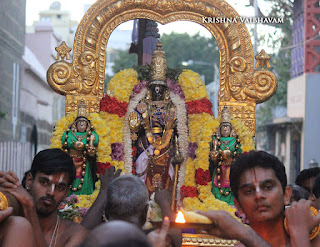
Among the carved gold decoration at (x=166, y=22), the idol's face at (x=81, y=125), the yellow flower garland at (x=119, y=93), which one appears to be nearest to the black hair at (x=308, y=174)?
the carved gold decoration at (x=166, y=22)

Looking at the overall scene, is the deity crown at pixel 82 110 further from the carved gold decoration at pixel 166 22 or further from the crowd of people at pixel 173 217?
the crowd of people at pixel 173 217

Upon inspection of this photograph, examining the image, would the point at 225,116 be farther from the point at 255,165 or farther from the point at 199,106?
the point at 255,165

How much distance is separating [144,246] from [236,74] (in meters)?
7.48

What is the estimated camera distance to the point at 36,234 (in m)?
4.34

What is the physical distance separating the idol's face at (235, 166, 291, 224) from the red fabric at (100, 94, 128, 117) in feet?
17.3

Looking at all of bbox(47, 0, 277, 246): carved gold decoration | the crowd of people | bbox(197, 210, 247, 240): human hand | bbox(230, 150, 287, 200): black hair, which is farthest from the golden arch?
bbox(197, 210, 247, 240): human hand

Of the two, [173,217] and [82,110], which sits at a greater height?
[82,110]

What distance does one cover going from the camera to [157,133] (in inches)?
362

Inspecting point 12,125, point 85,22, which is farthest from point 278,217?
point 12,125

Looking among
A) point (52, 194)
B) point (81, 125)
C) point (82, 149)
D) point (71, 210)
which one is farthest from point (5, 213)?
point (81, 125)

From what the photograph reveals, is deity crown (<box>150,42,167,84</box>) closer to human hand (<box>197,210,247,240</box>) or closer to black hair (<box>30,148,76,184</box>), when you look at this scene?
black hair (<box>30,148,76,184</box>)

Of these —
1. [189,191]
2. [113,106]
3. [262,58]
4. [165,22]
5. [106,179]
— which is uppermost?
[165,22]

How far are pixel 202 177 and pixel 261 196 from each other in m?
5.02

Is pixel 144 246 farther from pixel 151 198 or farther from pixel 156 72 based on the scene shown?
pixel 156 72
